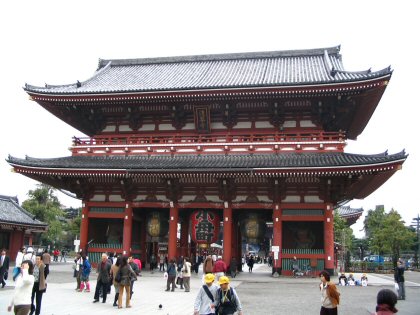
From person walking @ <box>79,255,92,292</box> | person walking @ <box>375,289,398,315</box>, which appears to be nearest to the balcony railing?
person walking @ <box>79,255,92,292</box>

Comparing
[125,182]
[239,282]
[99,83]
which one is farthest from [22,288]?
[99,83]

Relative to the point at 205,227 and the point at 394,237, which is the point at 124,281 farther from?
the point at 394,237

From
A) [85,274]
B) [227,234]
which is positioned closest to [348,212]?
[227,234]

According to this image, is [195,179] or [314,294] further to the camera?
[195,179]


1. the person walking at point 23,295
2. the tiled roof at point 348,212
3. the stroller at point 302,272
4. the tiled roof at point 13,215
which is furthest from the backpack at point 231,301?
the tiled roof at point 348,212

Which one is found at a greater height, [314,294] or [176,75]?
[176,75]

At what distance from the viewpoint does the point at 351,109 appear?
1089 inches

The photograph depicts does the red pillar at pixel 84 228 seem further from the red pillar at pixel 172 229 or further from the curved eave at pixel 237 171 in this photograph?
the red pillar at pixel 172 229

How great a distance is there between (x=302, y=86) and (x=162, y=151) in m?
10.2

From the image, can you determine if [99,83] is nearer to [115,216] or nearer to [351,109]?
[115,216]

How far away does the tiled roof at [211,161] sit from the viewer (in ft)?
79.5

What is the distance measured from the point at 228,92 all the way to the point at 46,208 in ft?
160

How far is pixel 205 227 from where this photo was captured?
93.9 ft

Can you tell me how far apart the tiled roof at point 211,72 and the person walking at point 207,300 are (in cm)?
1898
